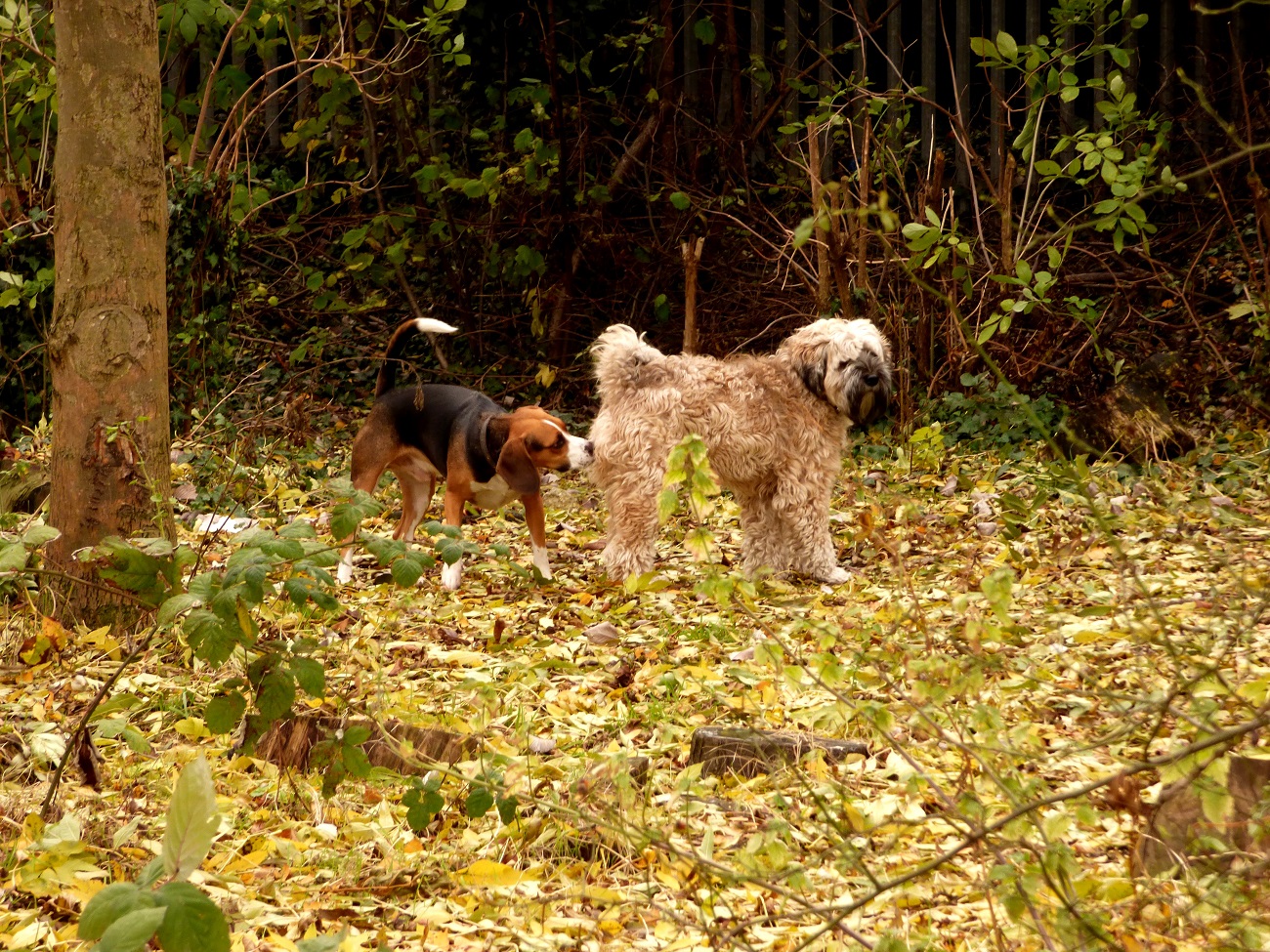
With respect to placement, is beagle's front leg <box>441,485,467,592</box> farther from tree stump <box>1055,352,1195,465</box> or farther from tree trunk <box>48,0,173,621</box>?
tree stump <box>1055,352,1195,465</box>

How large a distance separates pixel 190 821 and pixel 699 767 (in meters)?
1.73

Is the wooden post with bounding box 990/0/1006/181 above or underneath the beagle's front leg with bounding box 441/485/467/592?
above

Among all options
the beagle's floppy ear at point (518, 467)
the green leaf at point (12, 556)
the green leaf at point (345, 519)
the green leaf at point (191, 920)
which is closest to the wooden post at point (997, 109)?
the beagle's floppy ear at point (518, 467)

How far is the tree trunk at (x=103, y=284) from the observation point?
4.80 metres

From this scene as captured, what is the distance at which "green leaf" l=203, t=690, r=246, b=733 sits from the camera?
296cm

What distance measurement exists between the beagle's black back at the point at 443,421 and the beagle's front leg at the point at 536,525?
0.22m

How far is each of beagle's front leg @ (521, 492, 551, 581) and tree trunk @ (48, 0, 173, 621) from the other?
1.75 meters

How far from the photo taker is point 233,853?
318 cm

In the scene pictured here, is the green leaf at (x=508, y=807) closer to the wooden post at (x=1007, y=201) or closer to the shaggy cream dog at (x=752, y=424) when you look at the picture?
the shaggy cream dog at (x=752, y=424)

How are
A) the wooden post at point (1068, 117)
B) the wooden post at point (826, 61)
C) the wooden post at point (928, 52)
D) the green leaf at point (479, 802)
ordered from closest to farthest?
the green leaf at point (479, 802), the wooden post at point (826, 61), the wooden post at point (1068, 117), the wooden post at point (928, 52)

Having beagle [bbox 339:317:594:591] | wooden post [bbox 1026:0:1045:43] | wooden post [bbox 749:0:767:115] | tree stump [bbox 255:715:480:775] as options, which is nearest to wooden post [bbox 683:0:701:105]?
wooden post [bbox 749:0:767:115]

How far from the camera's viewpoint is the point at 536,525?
20.4ft

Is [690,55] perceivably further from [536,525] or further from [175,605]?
[175,605]

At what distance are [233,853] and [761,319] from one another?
23.3ft
